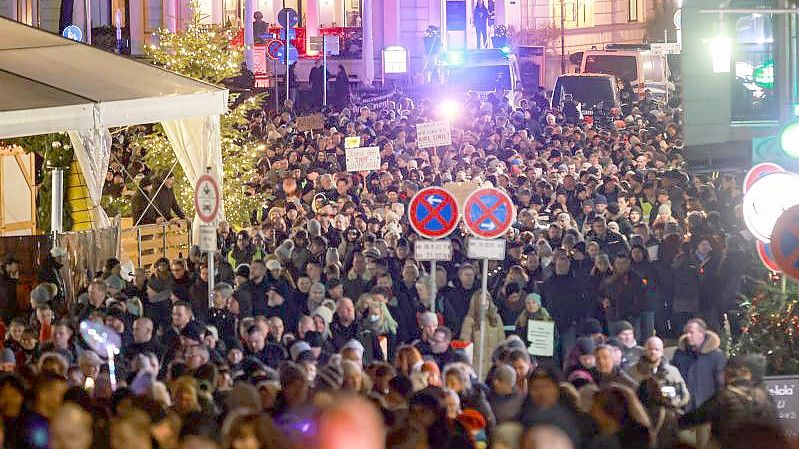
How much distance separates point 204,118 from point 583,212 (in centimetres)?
551

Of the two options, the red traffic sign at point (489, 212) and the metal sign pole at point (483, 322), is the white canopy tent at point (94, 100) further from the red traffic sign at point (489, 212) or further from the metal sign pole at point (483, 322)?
the metal sign pole at point (483, 322)

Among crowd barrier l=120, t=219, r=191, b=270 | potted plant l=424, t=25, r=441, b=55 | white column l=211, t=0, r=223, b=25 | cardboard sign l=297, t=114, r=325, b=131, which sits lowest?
crowd barrier l=120, t=219, r=191, b=270

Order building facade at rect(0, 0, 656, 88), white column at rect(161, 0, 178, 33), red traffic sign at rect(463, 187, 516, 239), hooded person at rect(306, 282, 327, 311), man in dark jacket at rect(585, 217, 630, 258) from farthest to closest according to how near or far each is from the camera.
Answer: white column at rect(161, 0, 178, 33) → building facade at rect(0, 0, 656, 88) → man in dark jacket at rect(585, 217, 630, 258) → hooded person at rect(306, 282, 327, 311) → red traffic sign at rect(463, 187, 516, 239)

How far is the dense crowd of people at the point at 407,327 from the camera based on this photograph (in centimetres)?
→ 888

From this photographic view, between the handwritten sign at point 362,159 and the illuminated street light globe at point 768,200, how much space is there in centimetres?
1236

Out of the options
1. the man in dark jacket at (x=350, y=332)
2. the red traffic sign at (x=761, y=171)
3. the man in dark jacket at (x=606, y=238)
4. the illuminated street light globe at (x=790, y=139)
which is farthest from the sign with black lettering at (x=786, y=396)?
the man in dark jacket at (x=606, y=238)

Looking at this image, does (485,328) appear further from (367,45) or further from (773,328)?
(367,45)

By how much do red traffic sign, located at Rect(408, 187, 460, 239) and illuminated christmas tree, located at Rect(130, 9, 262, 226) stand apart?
9.89 metres

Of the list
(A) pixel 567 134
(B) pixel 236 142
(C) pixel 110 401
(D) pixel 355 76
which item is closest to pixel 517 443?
(C) pixel 110 401

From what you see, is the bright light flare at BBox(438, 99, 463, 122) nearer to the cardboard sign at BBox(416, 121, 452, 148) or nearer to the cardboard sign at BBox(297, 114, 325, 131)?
the cardboard sign at BBox(297, 114, 325, 131)

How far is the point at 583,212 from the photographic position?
22.0 metres

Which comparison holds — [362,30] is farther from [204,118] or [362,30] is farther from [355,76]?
[204,118]

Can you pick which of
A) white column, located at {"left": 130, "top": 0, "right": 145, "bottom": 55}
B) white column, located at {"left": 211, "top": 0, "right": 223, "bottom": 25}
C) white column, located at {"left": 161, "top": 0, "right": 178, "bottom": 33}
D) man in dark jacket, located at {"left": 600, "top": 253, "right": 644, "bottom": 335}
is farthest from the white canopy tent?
white column, located at {"left": 211, "top": 0, "right": 223, "bottom": 25}

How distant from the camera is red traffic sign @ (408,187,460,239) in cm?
1508
